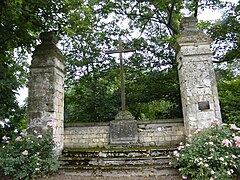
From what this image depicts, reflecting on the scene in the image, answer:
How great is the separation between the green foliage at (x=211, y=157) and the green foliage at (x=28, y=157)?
2.45 meters

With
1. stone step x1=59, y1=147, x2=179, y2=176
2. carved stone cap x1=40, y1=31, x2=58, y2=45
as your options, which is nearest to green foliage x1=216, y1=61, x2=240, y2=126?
stone step x1=59, y1=147, x2=179, y2=176

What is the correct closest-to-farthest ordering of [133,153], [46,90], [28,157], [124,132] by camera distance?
1. [28,157]
2. [133,153]
3. [46,90]
4. [124,132]

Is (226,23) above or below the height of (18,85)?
above

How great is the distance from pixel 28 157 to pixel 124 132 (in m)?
2.26

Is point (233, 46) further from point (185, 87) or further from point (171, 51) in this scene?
point (185, 87)

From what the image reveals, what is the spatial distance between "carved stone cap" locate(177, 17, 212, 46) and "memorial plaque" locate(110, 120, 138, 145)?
7.76 ft

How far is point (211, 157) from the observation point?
301 centimetres

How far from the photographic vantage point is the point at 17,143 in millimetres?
3861

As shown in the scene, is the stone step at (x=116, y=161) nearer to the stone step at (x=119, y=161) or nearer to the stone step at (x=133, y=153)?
the stone step at (x=119, y=161)

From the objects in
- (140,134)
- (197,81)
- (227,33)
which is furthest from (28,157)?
(227,33)

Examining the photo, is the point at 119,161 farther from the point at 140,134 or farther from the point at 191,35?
the point at 191,35

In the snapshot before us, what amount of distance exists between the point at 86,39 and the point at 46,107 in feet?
15.5

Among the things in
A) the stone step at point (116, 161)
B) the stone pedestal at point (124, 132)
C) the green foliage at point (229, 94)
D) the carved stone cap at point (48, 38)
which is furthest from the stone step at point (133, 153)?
the carved stone cap at point (48, 38)

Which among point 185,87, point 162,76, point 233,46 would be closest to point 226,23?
point 233,46
